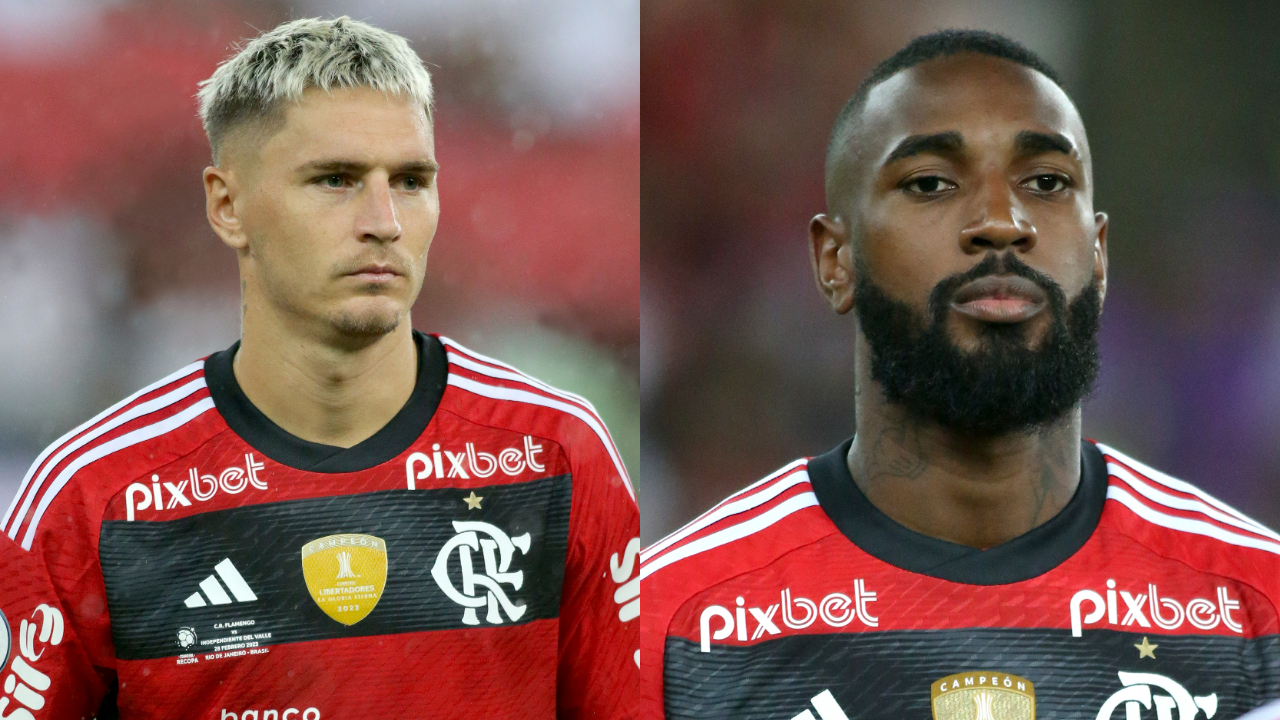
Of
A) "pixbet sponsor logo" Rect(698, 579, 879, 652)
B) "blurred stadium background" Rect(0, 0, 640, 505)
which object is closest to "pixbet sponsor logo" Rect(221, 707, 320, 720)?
"blurred stadium background" Rect(0, 0, 640, 505)

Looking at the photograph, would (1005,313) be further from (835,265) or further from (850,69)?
(850,69)

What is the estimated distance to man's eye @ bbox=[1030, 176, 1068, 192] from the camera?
5.78ft

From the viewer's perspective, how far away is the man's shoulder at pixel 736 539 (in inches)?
72.7

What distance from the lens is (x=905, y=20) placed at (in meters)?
1.95

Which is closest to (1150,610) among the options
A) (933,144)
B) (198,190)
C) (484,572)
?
(933,144)

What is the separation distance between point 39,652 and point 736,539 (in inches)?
43.2

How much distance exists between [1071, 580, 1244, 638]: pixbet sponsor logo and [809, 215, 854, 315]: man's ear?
596mm

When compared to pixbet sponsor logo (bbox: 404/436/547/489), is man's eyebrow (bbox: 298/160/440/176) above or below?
above

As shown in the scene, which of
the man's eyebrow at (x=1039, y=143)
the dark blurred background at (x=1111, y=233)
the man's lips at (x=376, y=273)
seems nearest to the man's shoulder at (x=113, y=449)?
the man's lips at (x=376, y=273)

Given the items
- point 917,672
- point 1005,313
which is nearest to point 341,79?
point 1005,313

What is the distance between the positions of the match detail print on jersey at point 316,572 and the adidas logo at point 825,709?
18.2 inches

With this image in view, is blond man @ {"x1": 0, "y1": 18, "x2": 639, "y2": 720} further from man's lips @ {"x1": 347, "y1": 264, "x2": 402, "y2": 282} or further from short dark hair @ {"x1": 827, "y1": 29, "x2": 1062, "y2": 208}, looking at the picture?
short dark hair @ {"x1": 827, "y1": 29, "x2": 1062, "y2": 208}

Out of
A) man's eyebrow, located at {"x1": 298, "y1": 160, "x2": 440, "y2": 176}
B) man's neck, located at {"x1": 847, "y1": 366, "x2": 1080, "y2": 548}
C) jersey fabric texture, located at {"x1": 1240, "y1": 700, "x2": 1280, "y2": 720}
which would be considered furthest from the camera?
man's neck, located at {"x1": 847, "y1": 366, "x2": 1080, "y2": 548}

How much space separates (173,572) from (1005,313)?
1336 mm
